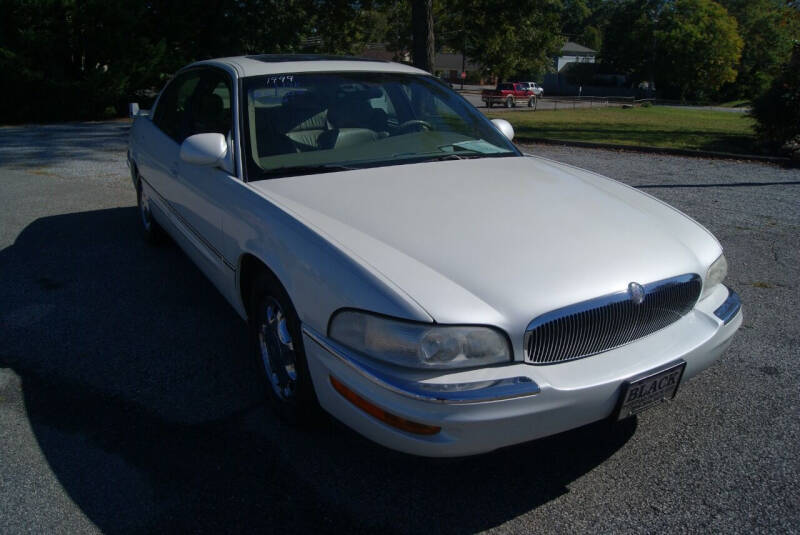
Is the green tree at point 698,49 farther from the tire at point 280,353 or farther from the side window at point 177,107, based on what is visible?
the tire at point 280,353

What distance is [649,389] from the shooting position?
2.28 m

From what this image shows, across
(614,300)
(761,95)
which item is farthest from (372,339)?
(761,95)

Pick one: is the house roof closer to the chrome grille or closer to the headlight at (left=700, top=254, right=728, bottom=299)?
the headlight at (left=700, top=254, right=728, bottom=299)

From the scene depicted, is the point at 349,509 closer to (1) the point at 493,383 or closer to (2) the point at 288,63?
(1) the point at 493,383

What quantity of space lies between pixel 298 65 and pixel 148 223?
2.51m

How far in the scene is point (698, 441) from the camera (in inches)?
108

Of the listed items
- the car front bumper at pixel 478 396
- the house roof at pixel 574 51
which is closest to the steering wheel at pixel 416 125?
the car front bumper at pixel 478 396

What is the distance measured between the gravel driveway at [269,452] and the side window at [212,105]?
1206 millimetres

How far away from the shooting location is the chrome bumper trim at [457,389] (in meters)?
2.00

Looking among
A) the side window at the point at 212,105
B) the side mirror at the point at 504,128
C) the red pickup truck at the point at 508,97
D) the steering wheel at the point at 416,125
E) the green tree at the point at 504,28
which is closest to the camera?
the side window at the point at 212,105

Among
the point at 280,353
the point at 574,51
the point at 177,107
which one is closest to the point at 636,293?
the point at 280,353

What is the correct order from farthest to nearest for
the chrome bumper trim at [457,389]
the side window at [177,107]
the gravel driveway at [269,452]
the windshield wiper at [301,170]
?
the side window at [177,107]
the windshield wiper at [301,170]
the gravel driveway at [269,452]
the chrome bumper trim at [457,389]

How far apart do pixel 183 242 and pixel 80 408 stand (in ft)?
4.59

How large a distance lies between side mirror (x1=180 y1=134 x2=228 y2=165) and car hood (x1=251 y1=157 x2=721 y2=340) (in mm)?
346
